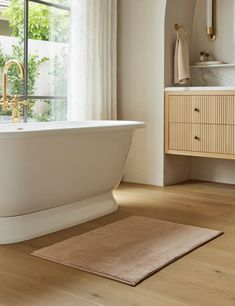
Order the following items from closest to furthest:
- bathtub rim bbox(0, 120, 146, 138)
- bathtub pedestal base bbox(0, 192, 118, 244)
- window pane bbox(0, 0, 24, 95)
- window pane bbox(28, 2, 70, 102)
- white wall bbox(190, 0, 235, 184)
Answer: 1. bathtub rim bbox(0, 120, 146, 138)
2. bathtub pedestal base bbox(0, 192, 118, 244)
3. window pane bbox(0, 0, 24, 95)
4. window pane bbox(28, 2, 70, 102)
5. white wall bbox(190, 0, 235, 184)

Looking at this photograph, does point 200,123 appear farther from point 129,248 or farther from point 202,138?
point 129,248

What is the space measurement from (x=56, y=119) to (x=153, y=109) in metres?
0.92

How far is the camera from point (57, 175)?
114 inches

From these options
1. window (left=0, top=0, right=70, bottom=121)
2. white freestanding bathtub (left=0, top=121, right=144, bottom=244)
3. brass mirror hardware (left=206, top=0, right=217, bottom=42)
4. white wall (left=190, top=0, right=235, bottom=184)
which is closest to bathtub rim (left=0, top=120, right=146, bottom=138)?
white freestanding bathtub (left=0, top=121, right=144, bottom=244)

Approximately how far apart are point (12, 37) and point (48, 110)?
0.73 metres

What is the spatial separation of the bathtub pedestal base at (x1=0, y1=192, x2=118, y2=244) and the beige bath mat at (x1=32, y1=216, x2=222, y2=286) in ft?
0.72

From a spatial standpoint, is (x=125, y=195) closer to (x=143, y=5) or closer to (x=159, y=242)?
(x=159, y=242)

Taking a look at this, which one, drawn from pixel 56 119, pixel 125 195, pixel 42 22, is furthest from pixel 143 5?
pixel 125 195

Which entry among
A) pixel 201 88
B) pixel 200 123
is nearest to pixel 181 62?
pixel 201 88

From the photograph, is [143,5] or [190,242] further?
[143,5]

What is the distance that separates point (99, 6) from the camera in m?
4.38

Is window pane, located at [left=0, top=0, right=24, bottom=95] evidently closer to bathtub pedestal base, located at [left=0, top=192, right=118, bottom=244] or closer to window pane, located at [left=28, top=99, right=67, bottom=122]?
window pane, located at [left=28, top=99, right=67, bottom=122]

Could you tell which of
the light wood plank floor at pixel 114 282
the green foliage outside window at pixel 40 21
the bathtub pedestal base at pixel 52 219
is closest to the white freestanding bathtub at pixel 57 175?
the bathtub pedestal base at pixel 52 219

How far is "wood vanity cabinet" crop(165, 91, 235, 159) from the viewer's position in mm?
4082
